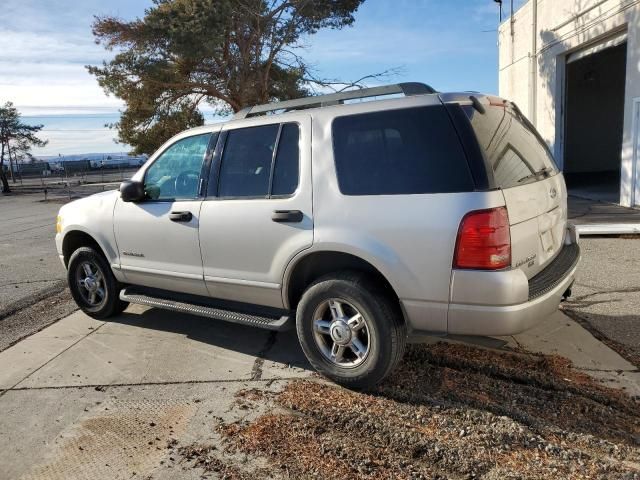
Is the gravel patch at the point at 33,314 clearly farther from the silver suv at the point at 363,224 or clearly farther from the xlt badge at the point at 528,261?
the xlt badge at the point at 528,261

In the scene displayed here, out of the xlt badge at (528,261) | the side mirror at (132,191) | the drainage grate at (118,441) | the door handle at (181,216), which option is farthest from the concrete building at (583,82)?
the drainage grate at (118,441)

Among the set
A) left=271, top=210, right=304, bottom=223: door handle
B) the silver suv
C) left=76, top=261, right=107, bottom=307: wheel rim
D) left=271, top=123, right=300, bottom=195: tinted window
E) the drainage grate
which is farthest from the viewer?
left=76, top=261, right=107, bottom=307: wheel rim

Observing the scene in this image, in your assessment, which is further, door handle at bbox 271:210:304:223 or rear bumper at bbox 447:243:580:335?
door handle at bbox 271:210:304:223

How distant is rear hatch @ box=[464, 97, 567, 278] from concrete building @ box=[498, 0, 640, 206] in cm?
905

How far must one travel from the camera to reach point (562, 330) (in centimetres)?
447

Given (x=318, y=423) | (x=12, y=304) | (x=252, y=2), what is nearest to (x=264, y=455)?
(x=318, y=423)

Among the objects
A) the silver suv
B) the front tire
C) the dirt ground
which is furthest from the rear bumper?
the front tire

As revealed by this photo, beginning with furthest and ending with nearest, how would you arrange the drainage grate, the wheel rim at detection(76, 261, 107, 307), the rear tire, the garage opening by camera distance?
the garage opening, the wheel rim at detection(76, 261, 107, 307), the rear tire, the drainage grate

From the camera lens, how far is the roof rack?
349 centimetres

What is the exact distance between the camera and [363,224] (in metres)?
3.32

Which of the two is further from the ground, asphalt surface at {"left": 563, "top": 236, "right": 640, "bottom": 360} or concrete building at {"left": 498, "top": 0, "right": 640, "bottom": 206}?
concrete building at {"left": 498, "top": 0, "right": 640, "bottom": 206}

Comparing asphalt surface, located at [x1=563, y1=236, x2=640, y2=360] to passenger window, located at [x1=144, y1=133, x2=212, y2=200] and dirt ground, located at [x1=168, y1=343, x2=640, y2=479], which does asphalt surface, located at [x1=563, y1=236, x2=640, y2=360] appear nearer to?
dirt ground, located at [x1=168, y1=343, x2=640, y2=479]

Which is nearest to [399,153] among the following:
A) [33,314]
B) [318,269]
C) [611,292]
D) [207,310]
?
[318,269]

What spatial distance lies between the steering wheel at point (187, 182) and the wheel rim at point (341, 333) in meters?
1.61
